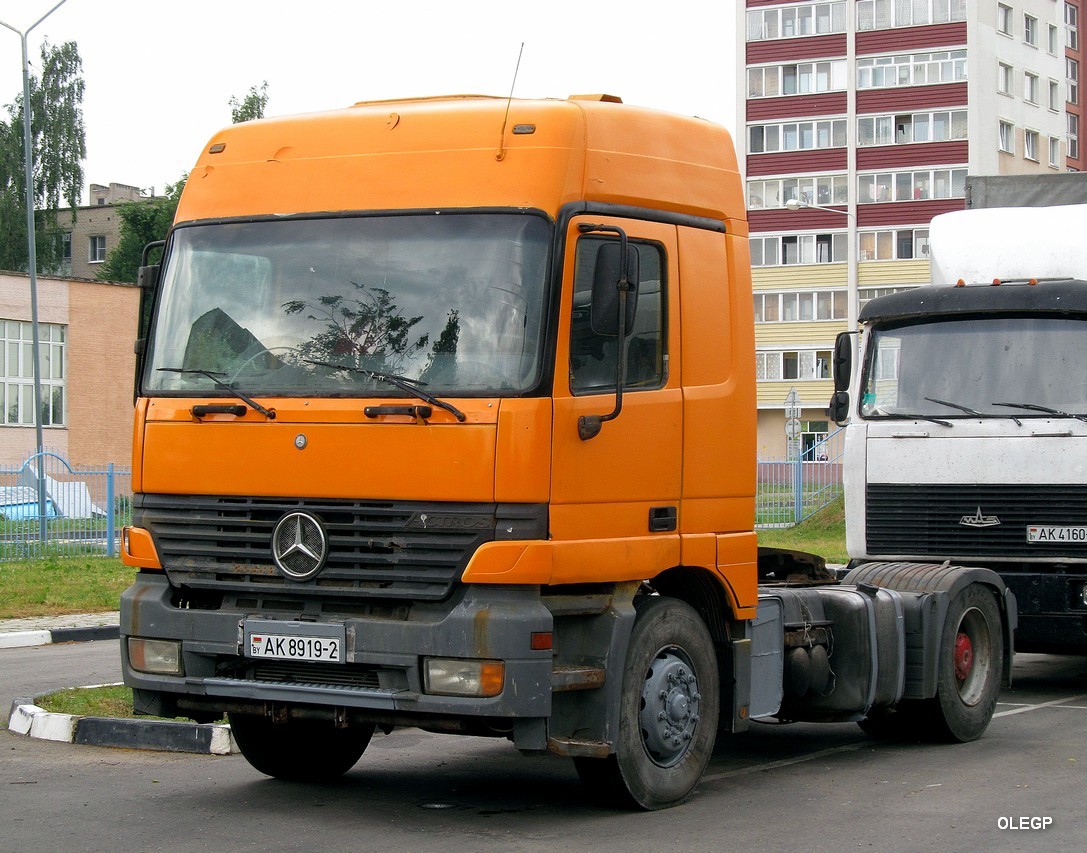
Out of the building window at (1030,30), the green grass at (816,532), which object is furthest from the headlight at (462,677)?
the building window at (1030,30)

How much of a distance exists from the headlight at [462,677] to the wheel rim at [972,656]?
4135mm

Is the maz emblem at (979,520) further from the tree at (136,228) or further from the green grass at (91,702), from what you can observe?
the tree at (136,228)

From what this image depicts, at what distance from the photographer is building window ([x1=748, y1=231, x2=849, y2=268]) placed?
236 feet

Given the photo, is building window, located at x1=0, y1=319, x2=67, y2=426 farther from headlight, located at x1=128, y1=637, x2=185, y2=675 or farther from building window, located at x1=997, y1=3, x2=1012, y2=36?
headlight, located at x1=128, y1=637, x2=185, y2=675

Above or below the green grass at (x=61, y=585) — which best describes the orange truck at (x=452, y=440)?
above

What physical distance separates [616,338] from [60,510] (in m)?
18.9

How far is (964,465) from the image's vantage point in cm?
1112

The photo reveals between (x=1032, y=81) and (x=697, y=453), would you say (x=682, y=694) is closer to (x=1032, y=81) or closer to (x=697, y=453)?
(x=697, y=453)

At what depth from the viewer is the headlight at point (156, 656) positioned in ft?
23.6

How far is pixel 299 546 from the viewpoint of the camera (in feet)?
22.7

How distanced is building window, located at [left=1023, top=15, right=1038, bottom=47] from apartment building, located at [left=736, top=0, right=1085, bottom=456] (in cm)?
9

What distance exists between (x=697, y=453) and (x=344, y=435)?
5.94 feet

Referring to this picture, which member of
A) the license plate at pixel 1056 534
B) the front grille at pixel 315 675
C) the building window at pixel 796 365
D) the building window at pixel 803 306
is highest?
the building window at pixel 803 306

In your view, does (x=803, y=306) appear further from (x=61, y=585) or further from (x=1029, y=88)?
(x=61, y=585)
